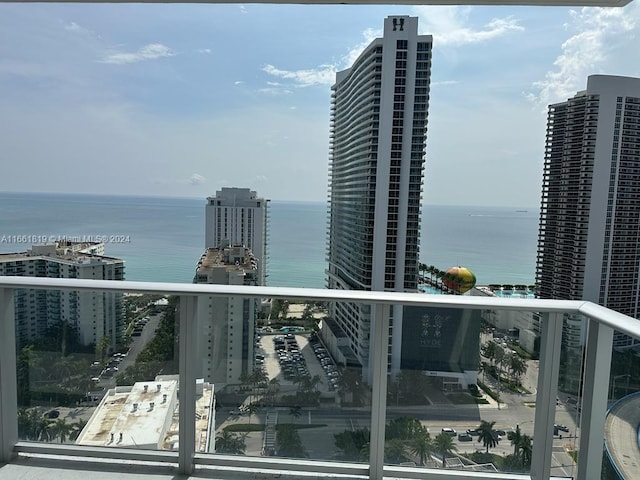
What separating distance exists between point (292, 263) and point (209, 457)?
79.3 feet

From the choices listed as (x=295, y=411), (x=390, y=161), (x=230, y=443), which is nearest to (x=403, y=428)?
(x=295, y=411)

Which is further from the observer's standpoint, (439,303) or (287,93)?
(287,93)

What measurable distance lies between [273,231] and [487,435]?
21.4 metres

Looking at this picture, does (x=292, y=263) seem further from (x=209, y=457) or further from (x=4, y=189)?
(x=209, y=457)

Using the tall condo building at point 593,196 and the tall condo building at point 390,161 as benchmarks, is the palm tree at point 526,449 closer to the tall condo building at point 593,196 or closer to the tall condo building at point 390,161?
the tall condo building at point 593,196

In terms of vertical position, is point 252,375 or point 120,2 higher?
Result: point 120,2

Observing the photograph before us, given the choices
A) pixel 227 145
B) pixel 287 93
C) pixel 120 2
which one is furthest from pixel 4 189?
pixel 120 2

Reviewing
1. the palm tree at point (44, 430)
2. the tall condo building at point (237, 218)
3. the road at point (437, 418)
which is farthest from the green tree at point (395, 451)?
the tall condo building at point (237, 218)

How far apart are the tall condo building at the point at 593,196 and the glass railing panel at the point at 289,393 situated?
11692mm

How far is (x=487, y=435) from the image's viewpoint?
Answer: 1952 millimetres

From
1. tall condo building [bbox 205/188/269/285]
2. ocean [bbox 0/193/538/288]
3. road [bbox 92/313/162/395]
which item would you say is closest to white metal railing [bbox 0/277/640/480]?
road [bbox 92/313/162/395]

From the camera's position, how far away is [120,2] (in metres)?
2.18

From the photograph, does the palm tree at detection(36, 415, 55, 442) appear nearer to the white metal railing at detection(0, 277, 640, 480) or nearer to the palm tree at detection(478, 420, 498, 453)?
the white metal railing at detection(0, 277, 640, 480)

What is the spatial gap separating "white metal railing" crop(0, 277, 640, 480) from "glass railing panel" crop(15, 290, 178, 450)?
44 mm
